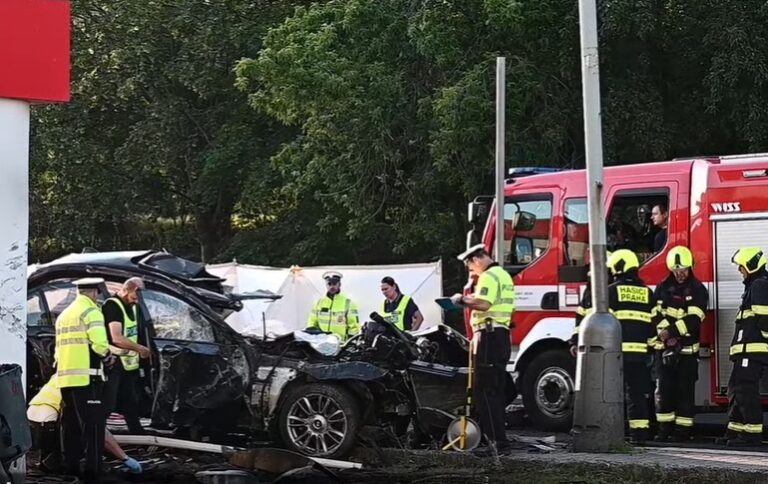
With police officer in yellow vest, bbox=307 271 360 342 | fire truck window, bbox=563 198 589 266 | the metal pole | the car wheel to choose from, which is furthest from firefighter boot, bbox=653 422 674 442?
police officer in yellow vest, bbox=307 271 360 342

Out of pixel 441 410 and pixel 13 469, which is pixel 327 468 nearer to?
pixel 441 410

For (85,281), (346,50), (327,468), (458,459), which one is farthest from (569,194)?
(346,50)

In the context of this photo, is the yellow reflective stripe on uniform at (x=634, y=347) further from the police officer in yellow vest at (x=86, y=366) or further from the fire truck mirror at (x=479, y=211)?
the police officer in yellow vest at (x=86, y=366)

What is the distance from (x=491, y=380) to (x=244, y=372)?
80.7 inches

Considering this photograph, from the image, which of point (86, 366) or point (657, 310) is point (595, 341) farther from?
point (86, 366)

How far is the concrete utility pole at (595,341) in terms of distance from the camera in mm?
10055

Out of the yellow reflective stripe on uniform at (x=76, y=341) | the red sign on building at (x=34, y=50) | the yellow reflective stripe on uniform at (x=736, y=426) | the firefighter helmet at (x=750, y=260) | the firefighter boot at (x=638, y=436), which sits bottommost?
the firefighter boot at (x=638, y=436)

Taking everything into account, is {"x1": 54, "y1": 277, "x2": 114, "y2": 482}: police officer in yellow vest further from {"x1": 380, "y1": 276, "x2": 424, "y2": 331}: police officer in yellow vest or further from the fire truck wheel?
{"x1": 380, "y1": 276, "x2": 424, "y2": 331}: police officer in yellow vest

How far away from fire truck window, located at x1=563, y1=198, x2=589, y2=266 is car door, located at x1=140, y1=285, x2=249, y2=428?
12.6 feet

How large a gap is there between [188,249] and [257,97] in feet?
33.6

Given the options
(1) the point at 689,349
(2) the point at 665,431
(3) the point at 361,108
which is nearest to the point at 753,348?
(1) the point at 689,349

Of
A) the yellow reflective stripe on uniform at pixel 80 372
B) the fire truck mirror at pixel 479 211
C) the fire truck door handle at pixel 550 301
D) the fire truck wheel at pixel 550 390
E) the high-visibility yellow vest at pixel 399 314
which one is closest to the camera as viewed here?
the yellow reflective stripe on uniform at pixel 80 372

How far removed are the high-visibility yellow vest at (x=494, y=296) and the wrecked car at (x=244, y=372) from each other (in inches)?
23.6

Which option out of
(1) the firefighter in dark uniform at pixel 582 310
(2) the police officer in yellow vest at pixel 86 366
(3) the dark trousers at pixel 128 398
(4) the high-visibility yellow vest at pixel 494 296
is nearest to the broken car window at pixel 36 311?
(3) the dark trousers at pixel 128 398
